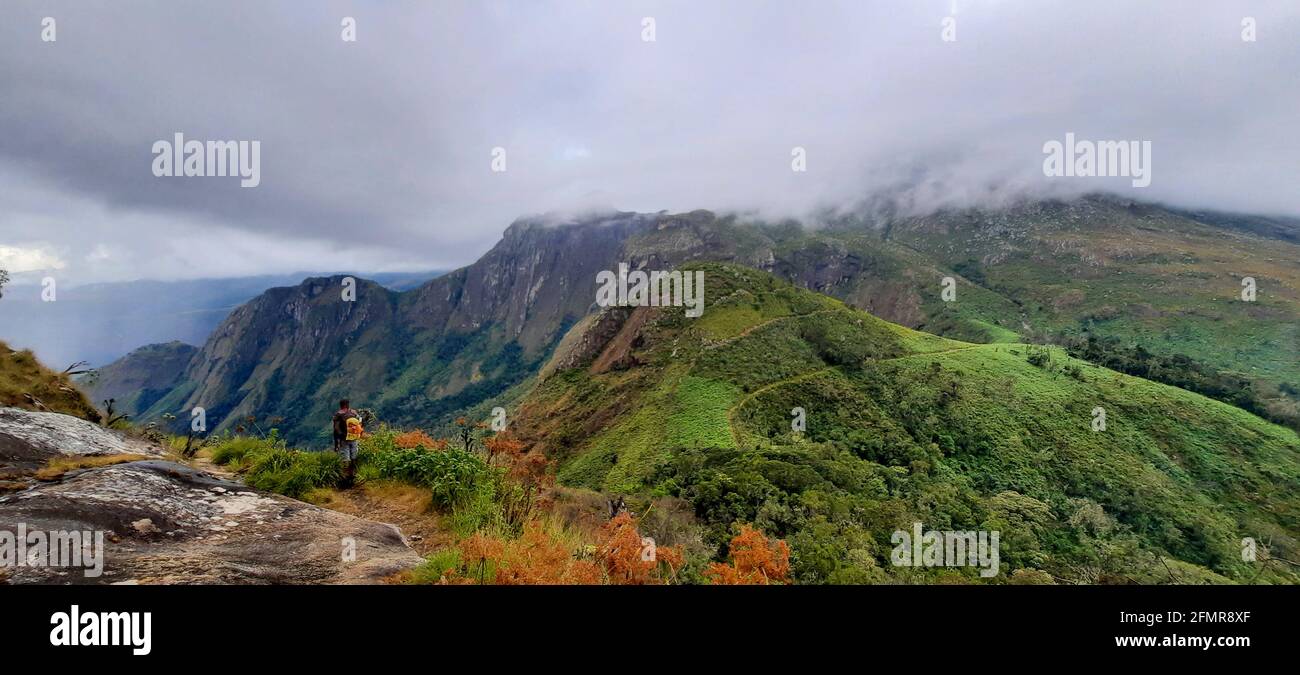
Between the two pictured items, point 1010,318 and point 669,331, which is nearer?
point 669,331

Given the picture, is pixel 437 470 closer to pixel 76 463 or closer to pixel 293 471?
pixel 293 471

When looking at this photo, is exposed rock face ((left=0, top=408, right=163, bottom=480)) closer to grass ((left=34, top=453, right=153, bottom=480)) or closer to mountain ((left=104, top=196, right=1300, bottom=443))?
grass ((left=34, top=453, right=153, bottom=480))

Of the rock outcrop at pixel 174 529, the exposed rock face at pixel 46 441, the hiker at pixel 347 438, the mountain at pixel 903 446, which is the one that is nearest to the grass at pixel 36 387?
the exposed rock face at pixel 46 441

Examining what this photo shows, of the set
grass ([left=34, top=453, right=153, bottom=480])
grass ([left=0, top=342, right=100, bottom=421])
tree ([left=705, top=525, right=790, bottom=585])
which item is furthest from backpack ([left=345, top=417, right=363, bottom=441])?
tree ([left=705, top=525, right=790, bottom=585])

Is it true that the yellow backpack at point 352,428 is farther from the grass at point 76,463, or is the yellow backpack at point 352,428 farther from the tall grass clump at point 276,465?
the grass at point 76,463
